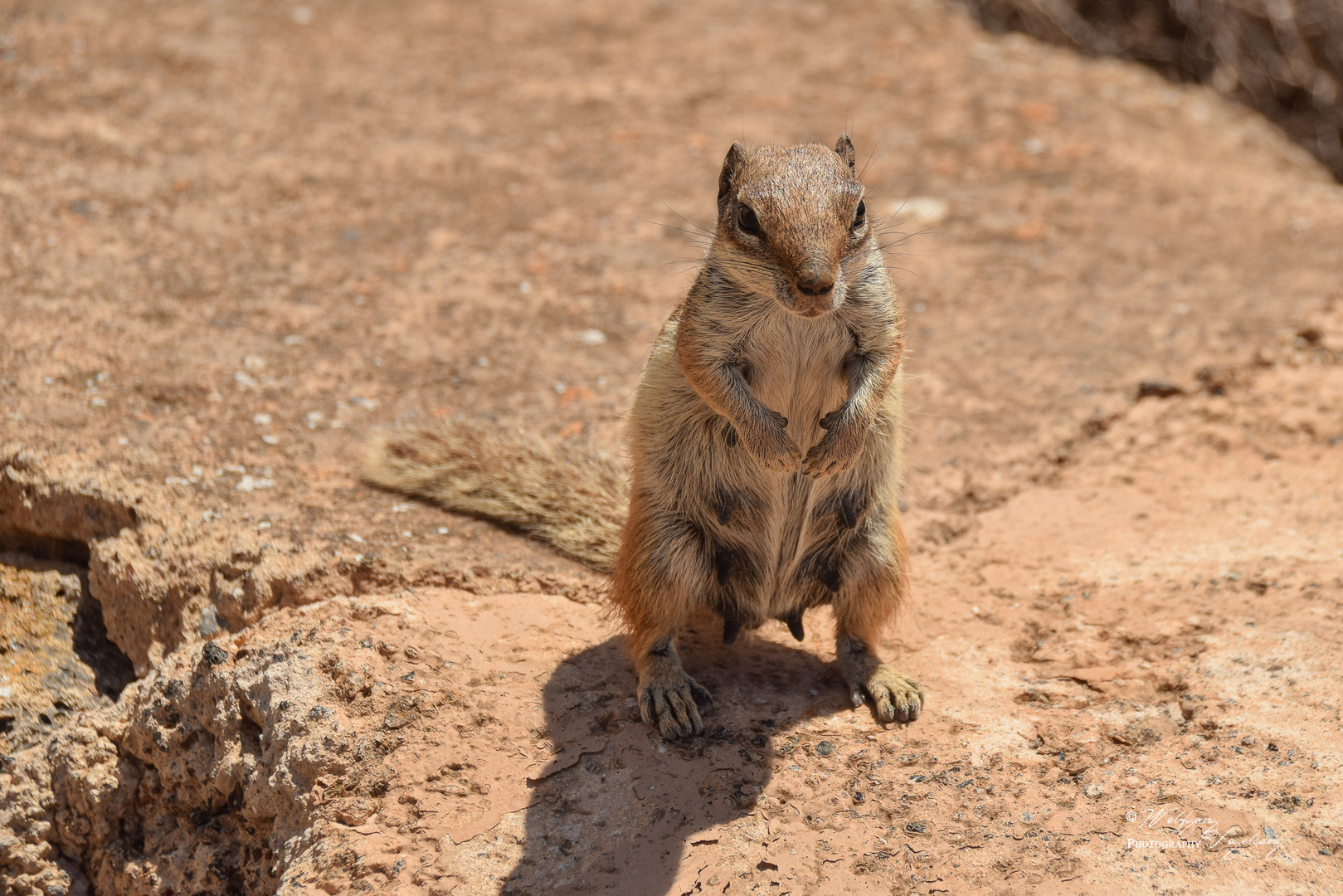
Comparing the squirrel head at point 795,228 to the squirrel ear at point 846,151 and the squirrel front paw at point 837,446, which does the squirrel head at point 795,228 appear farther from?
the squirrel front paw at point 837,446

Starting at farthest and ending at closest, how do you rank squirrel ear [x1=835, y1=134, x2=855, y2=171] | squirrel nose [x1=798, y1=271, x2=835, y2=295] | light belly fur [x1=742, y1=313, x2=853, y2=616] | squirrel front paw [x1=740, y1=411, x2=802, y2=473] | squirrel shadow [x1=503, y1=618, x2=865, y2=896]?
squirrel ear [x1=835, y1=134, x2=855, y2=171]
light belly fur [x1=742, y1=313, x2=853, y2=616]
squirrel front paw [x1=740, y1=411, x2=802, y2=473]
squirrel shadow [x1=503, y1=618, x2=865, y2=896]
squirrel nose [x1=798, y1=271, x2=835, y2=295]

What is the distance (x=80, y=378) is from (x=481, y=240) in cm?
235

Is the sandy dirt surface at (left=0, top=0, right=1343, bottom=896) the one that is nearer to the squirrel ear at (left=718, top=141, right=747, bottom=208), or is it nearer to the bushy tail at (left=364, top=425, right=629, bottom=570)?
the bushy tail at (left=364, top=425, right=629, bottom=570)

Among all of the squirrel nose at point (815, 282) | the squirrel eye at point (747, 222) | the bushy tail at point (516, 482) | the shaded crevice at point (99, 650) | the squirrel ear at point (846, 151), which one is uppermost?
the squirrel ear at point (846, 151)

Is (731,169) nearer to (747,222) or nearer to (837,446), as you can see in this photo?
(747,222)

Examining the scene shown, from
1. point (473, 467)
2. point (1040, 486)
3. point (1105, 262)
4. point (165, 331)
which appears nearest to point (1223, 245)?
point (1105, 262)

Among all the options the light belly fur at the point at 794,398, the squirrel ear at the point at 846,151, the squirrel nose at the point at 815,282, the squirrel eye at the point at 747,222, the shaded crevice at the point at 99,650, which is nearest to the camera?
the squirrel nose at the point at 815,282

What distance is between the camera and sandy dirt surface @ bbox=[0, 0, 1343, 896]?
3.35 metres

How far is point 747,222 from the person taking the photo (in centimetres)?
332

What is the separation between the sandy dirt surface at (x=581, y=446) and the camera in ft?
11.0

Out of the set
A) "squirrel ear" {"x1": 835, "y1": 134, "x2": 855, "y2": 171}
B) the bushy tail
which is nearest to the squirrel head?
"squirrel ear" {"x1": 835, "y1": 134, "x2": 855, "y2": 171}

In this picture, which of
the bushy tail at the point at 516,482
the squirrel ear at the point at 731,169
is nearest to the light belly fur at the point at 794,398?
the squirrel ear at the point at 731,169

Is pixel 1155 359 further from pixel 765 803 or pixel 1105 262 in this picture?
pixel 765 803

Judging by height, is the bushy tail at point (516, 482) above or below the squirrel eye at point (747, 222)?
below
